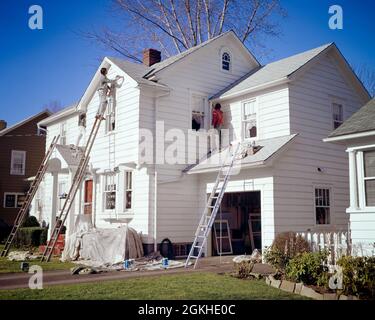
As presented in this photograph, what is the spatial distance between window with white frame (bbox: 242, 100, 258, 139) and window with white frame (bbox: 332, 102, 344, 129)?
349 centimetres

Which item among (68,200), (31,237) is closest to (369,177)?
(68,200)

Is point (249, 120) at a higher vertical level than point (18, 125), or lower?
lower

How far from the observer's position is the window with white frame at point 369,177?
40.4 feet

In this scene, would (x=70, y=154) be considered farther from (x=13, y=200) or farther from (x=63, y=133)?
(x=13, y=200)

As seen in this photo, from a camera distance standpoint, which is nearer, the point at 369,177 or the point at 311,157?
→ the point at 369,177

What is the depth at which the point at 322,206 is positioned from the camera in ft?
54.9

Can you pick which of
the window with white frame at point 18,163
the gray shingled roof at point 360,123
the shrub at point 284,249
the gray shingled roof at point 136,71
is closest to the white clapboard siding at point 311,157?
the shrub at point 284,249

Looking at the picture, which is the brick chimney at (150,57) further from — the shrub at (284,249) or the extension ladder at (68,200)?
the shrub at (284,249)

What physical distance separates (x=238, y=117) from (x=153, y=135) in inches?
151

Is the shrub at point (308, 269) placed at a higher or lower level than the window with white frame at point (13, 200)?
lower

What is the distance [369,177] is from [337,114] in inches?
262

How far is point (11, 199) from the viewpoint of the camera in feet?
112

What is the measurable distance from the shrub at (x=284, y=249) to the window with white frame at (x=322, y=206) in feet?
10.7
